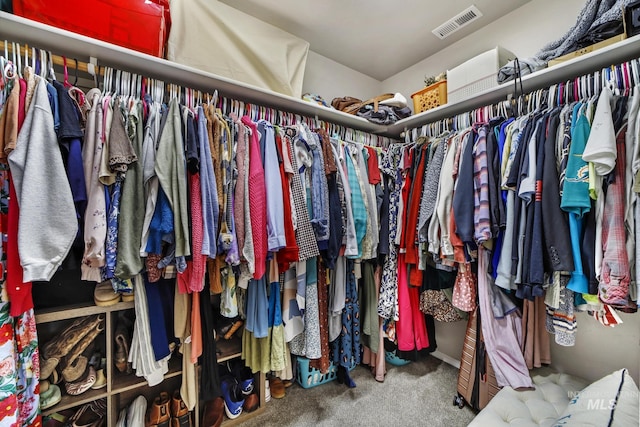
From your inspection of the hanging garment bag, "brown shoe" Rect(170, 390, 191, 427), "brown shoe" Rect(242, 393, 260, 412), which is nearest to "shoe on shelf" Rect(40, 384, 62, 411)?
"brown shoe" Rect(170, 390, 191, 427)

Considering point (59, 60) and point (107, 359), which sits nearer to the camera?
point (59, 60)

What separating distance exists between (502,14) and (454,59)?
0.36 metres

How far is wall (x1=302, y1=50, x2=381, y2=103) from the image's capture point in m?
2.18

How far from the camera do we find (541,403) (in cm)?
122

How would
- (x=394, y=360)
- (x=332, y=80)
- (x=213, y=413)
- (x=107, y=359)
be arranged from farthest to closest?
(x=332, y=80) → (x=394, y=360) → (x=213, y=413) → (x=107, y=359)

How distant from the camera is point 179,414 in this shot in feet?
4.53

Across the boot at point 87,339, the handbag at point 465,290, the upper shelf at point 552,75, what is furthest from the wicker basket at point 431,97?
the boot at point 87,339

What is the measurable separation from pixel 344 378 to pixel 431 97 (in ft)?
6.84

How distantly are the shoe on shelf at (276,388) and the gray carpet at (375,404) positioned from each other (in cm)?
3

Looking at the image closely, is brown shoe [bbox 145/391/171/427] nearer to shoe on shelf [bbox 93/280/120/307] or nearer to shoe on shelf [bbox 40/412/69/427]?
shoe on shelf [bbox 40/412/69/427]

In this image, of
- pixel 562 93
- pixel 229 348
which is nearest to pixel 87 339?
pixel 229 348

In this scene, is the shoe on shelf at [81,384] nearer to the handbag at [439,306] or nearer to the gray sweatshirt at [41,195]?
the gray sweatshirt at [41,195]

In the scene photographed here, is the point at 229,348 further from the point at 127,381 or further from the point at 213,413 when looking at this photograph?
the point at 127,381

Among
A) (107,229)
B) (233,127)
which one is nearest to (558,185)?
(233,127)
